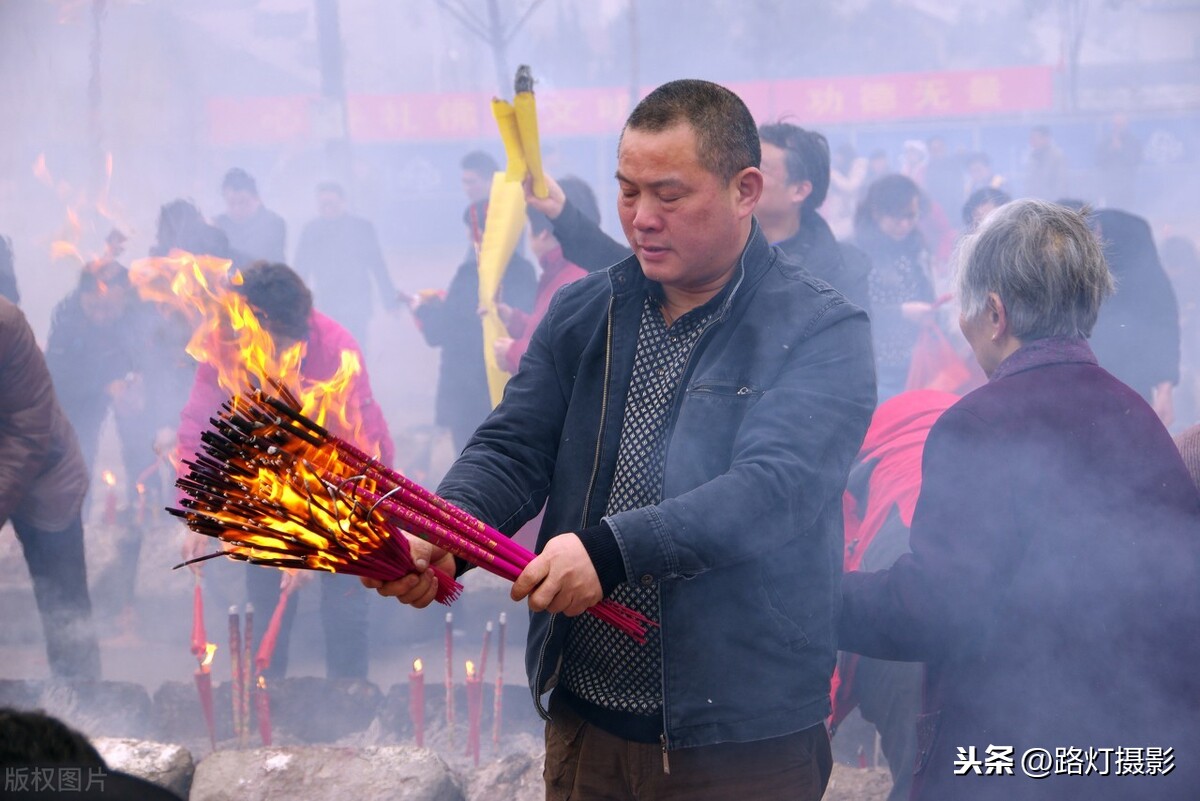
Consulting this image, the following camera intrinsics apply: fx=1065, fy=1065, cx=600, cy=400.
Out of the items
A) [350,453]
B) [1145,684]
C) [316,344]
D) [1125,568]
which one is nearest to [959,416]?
[1125,568]

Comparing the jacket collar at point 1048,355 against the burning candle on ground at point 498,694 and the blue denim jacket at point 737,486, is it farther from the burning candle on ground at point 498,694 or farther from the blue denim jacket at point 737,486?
the burning candle on ground at point 498,694

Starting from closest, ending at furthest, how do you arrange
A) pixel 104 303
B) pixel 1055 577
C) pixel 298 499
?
1. pixel 298 499
2. pixel 1055 577
3. pixel 104 303

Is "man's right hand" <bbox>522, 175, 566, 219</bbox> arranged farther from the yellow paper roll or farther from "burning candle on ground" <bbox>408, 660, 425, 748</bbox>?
"burning candle on ground" <bbox>408, 660, 425, 748</bbox>

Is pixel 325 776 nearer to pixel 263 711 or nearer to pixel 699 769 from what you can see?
pixel 263 711

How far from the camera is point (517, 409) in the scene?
2227mm

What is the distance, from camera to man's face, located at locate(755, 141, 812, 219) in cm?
388

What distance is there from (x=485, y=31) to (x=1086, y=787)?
9355mm

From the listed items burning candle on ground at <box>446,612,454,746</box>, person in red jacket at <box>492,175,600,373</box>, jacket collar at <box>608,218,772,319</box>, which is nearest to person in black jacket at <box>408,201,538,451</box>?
person in red jacket at <box>492,175,600,373</box>

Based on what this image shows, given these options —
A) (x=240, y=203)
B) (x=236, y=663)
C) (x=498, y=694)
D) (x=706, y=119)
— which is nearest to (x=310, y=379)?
(x=236, y=663)

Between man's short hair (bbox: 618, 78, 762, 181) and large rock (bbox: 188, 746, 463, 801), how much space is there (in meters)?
2.12

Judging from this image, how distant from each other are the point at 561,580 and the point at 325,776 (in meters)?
1.88

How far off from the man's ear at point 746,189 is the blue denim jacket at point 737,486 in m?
0.08

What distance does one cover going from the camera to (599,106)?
12328mm

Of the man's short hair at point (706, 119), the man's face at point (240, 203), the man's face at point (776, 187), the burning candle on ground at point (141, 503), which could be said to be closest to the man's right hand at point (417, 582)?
the man's short hair at point (706, 119)
